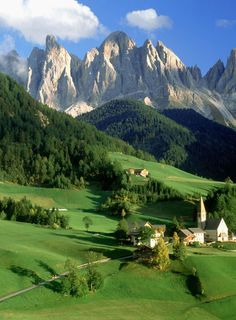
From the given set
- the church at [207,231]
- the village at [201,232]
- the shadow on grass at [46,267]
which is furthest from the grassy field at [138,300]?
the church at [207,231]

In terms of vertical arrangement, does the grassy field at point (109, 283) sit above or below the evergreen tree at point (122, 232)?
below

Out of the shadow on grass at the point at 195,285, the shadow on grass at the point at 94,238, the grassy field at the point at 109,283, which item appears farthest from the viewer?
the shadow on grass at the point at 94,238

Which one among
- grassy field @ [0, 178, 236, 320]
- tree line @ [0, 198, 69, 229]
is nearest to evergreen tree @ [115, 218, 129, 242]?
grassy field @ [0, 178, 236, 320]

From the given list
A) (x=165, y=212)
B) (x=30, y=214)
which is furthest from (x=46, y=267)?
(x=165, y=212)

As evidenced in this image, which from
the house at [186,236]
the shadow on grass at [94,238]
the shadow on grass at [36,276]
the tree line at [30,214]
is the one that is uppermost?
the tree line at [30,214]

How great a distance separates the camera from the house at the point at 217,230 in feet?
410

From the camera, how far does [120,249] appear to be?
10562cm

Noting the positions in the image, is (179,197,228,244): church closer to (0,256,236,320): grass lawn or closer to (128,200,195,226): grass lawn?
(128,200,195,226): grass lawn

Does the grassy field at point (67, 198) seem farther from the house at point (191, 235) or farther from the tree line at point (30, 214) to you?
the house at point (191, 235)

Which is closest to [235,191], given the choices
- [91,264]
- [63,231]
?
[63,231]

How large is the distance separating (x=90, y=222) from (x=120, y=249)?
3446cm

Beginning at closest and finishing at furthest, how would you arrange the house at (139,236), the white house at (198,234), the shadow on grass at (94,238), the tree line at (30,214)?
1. the house at (139,236)
2. the shadow on grass at (94,238)
3. the white house at (198,234)
4. the tree line at (30,214)

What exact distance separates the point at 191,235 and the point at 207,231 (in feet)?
20.8

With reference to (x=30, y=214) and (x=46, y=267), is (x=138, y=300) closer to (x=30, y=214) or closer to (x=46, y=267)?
(x=46, y=267)
